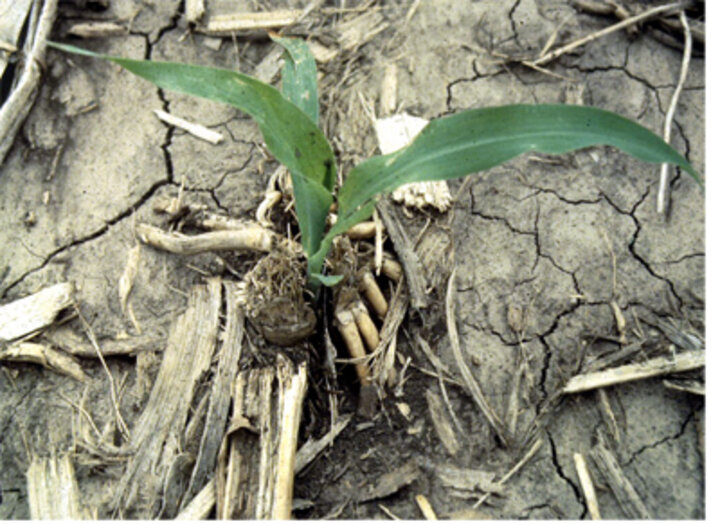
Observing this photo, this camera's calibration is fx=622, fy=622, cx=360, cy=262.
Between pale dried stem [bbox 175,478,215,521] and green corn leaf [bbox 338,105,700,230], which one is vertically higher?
green corn leaf [bbox 338,105,700,230]

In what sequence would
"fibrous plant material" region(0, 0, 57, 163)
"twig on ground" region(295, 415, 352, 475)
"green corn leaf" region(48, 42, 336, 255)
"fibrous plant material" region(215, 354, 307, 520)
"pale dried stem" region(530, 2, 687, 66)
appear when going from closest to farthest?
"green corn leaf" region(48, 42, 336, 255) → "fibrous plant material" region(215, 354, 307, 520) → "twig on ground" region(295, 415, 352, 475) → "fibrous plant material" region(0, 0, 57, 163) → "pale dried stem" region(530, 2, 687, 66)

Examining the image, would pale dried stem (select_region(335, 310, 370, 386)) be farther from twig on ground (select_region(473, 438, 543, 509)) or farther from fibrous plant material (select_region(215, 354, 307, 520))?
twig on ground (select_region(473, 438, 543, 509))

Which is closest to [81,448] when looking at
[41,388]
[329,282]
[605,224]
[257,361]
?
[41,388]

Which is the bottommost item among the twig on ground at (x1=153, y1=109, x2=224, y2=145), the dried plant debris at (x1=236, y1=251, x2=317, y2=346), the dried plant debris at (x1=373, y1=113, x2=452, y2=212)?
the dried plant debris at (x1=236, y1=251, x2=317, y2=346)

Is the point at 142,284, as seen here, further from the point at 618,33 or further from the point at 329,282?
the point at 618,33

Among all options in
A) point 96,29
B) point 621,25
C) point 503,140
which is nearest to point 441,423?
point 503,140

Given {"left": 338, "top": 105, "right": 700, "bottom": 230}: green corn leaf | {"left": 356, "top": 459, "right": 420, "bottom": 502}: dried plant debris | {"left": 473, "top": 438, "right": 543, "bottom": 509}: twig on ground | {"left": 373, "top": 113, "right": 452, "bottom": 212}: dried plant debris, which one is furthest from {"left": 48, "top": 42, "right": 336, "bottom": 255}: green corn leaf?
{"left": 473, "top": 438, "right": 543, "bottom": 509}: twig on ground

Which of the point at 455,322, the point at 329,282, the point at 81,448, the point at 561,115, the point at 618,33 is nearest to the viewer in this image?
the point at 561,115
